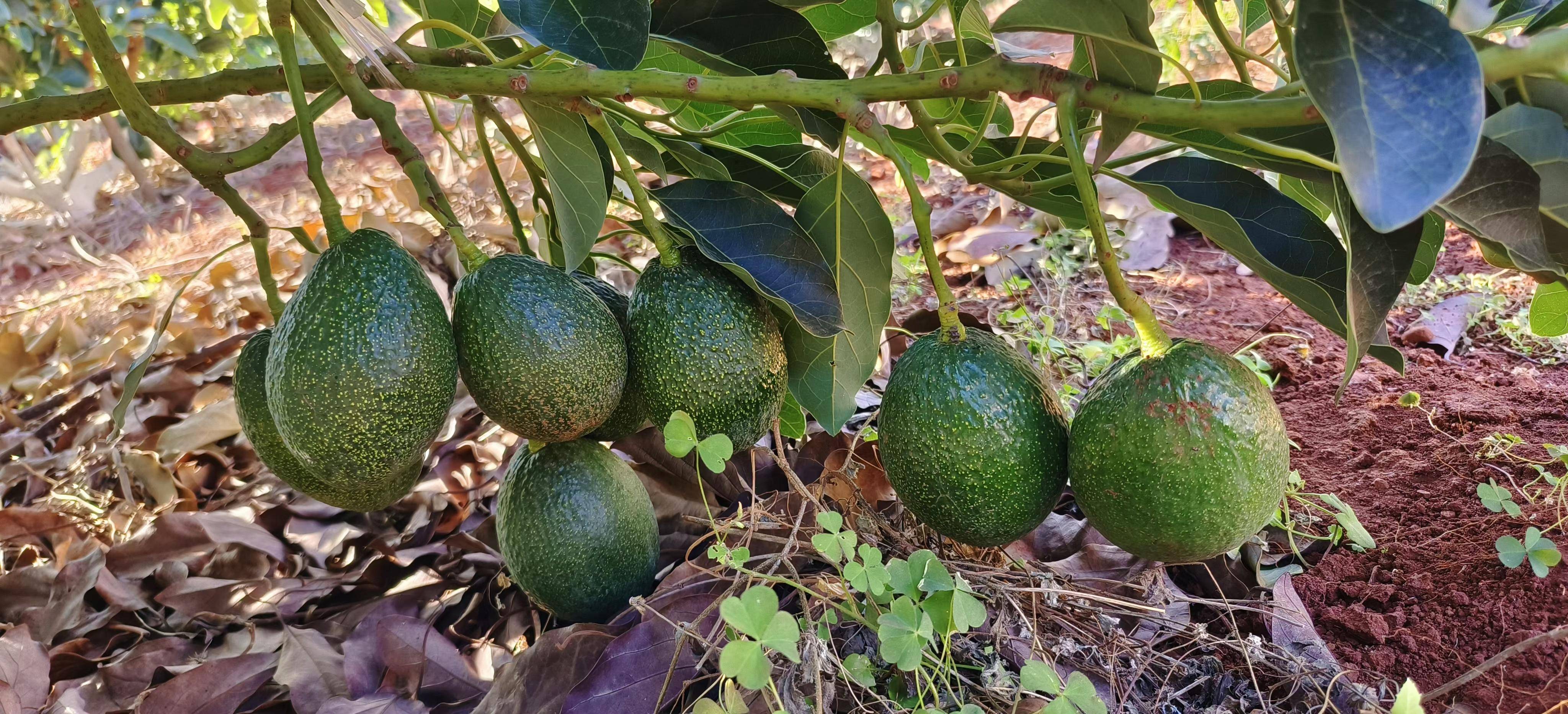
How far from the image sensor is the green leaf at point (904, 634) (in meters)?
0.99

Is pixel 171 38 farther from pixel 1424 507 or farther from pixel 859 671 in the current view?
pixel 1424 507

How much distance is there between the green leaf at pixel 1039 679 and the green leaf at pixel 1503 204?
2.01 feet

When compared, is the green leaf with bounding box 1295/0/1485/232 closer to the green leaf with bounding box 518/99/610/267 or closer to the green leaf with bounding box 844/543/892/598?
the green leaf with bounding box 844/543/892/598

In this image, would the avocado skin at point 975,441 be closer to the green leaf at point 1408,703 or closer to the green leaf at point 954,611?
the green leaf at point 954,611

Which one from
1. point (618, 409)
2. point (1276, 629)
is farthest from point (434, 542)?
point (1276, 629)

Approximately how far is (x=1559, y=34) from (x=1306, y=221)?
36cm

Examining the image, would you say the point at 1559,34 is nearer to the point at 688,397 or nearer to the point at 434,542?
the point at 688,397

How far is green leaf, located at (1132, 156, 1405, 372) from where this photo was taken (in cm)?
104

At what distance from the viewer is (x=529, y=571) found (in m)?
1.35

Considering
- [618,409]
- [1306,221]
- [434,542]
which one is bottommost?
[434,542]

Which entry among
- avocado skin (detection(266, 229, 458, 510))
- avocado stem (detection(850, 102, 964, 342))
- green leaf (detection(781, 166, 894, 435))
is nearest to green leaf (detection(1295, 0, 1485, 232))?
avocado stem (detection(850, 102, 964, 342))

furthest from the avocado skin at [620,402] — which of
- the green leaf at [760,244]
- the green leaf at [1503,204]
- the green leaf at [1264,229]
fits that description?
the green leaf at [1503,204]

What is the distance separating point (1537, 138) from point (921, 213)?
1.96 ft

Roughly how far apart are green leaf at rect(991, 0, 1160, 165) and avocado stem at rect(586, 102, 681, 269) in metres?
0.48
